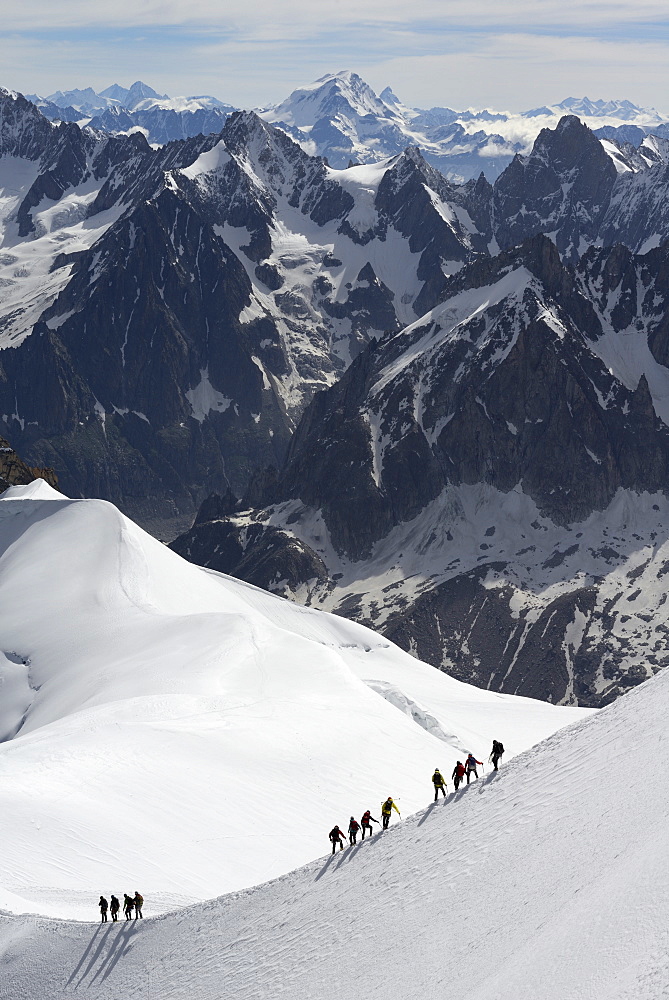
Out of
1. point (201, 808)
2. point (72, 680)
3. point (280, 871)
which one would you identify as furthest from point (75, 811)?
point (72, 680)

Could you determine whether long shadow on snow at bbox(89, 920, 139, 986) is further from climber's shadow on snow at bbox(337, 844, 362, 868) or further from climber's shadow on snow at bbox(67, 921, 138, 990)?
climber's shadow on snow at bbox(337, 844, 362, 868)

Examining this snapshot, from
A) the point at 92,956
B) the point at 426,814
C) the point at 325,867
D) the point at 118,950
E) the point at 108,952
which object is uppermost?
the point at 426,814

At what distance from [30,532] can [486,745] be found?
251ft

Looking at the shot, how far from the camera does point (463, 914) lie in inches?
1706

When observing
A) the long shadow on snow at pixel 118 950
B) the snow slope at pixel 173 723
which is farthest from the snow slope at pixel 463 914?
the snow slope at pixel 173 723

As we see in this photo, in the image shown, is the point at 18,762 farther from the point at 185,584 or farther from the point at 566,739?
the point at 185,584

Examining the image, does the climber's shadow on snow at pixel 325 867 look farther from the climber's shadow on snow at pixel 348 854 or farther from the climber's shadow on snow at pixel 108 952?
the climber's shadow on snow at pixel 108 952

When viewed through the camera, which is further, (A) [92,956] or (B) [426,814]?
(B) [426,814]

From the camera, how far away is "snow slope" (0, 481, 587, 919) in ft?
204

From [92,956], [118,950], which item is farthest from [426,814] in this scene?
[92,956]

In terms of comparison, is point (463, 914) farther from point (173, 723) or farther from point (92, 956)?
point (173, 723)

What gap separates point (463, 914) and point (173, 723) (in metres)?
47.5

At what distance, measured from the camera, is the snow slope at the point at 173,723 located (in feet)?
204

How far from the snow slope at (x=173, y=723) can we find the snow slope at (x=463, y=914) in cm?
669
